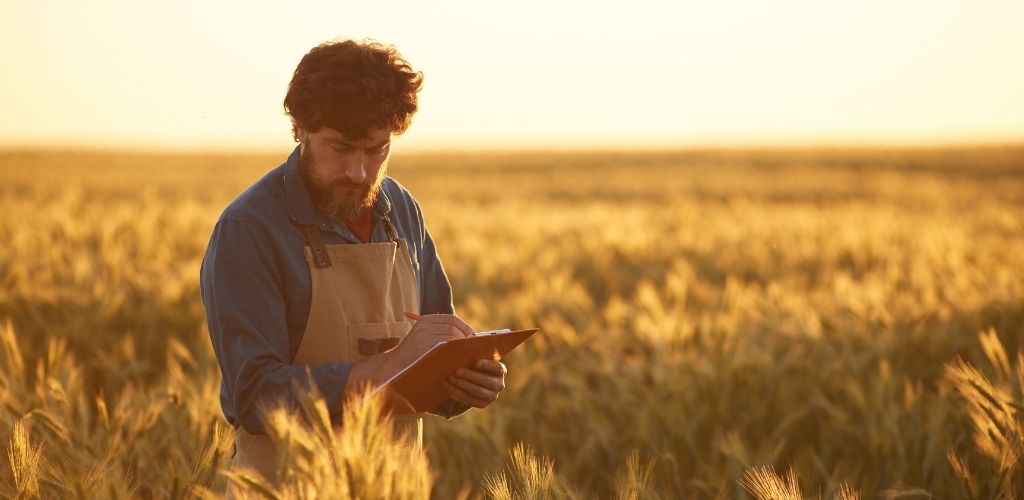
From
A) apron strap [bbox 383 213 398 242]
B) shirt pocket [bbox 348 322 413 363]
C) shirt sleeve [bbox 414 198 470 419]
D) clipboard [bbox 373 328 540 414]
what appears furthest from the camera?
shirt sleeve [bbox 414 198 470 419]

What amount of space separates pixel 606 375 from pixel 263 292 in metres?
2.52

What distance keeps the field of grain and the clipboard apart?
149 millimetres

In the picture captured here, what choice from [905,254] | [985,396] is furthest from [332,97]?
[905,254]

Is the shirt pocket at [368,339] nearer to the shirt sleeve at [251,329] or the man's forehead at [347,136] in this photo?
the shirt sleeve at [251,329]

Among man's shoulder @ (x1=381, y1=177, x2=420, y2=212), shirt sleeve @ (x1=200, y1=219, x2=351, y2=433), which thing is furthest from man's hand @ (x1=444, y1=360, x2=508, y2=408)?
man's shoulder @ (x1=381, y1=177, x2=420, y2=212)

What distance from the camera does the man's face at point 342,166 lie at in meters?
2.04

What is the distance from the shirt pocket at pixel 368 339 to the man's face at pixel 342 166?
262 mm

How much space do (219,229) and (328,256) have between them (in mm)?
246

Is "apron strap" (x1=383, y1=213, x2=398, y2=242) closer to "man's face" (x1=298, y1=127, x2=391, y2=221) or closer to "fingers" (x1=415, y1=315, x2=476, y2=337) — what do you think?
"man's face" (x1=298, y1=127, x2=391, y2=221)

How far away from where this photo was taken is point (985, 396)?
2713 millimetres

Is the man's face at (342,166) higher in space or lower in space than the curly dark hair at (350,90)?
lower

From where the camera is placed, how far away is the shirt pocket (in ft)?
7.00

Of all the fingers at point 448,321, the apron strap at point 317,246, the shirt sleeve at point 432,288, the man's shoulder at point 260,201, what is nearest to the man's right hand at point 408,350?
the fingers at point 448,321

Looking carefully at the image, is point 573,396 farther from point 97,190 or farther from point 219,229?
point 97,190
